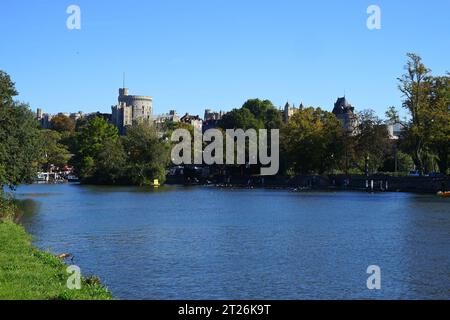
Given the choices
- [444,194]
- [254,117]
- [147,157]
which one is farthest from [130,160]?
[444,194]

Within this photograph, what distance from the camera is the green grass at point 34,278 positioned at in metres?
15.4

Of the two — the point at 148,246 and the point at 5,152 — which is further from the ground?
the point at 5,152

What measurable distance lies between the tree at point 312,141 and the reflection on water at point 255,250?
167 ft

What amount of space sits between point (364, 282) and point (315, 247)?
796cm

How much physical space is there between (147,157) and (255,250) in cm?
8138

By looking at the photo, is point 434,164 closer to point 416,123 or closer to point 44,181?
point 416,123

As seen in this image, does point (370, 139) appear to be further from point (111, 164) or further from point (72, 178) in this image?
point (72, 178)

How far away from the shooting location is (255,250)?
89.8 feet

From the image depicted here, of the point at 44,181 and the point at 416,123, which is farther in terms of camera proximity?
the point at 44,181

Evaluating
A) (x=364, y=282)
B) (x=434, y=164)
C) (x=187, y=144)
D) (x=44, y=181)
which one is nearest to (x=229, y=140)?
(x=187, y=144)

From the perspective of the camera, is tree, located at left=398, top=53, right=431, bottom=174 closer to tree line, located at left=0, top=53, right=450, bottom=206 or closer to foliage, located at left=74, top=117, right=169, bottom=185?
tree line, located at left=0, top=53, right=450, bottom=206

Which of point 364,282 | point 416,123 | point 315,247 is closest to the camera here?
point 364,282

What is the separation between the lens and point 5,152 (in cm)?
4512
